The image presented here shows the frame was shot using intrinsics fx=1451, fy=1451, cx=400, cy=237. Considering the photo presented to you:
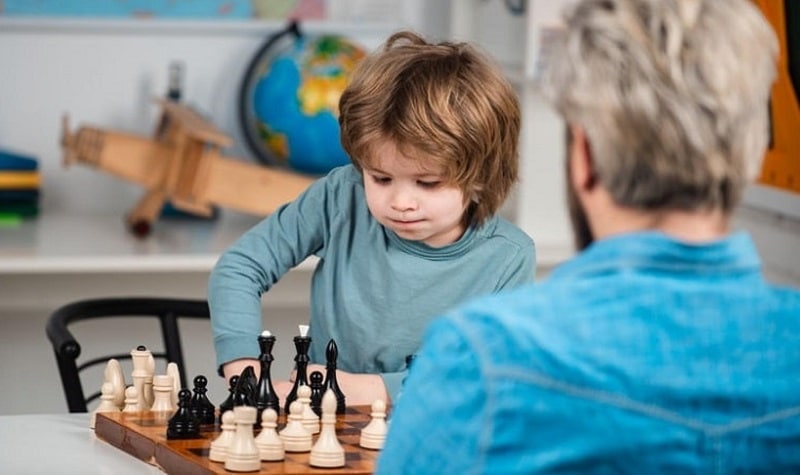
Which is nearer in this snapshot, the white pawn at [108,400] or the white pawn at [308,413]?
the white pawn at [308,413]

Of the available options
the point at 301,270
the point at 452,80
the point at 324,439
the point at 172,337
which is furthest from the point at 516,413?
the point at 301,270

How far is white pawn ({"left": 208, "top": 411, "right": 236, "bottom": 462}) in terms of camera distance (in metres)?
1.67

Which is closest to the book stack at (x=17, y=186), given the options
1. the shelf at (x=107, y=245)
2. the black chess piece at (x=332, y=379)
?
the shelf at (x=107, y=245)

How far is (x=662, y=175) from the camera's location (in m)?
1.13

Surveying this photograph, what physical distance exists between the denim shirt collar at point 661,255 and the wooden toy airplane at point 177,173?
2.99 metres

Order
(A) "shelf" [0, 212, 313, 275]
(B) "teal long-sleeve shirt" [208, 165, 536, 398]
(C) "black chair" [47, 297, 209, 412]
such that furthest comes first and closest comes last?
1. (A) "shelf" [0, 212, 313, 275]
2. (C) "black chair" [47, 297, 209, 412]
3. (B) "teal long-sleeve shirt" [208, 165, 536, 398]

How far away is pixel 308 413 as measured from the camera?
1856 millimetres

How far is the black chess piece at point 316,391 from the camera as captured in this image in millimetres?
1966

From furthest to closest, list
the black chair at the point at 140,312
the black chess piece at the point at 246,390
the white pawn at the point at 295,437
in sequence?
the black chair at the point at 140,312 < the black chess piece at the point at 246,390 < the white pawn at the point at 295,437

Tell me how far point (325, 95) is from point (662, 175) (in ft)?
10.2

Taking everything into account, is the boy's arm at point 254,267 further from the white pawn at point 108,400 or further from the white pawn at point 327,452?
the white pawn at point 327,452

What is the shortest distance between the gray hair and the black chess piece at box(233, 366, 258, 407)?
0.85 metres

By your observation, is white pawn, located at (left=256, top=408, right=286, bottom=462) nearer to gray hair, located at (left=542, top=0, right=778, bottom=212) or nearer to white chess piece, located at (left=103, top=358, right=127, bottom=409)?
white chess piece, located at (left=103, top=358, right=127, bottom=409)

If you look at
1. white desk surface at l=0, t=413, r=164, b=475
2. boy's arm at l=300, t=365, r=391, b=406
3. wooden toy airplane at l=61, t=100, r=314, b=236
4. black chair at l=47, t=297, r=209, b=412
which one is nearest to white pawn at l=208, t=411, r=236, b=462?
white desk surface at l=0, t=413, r=164, b=475
